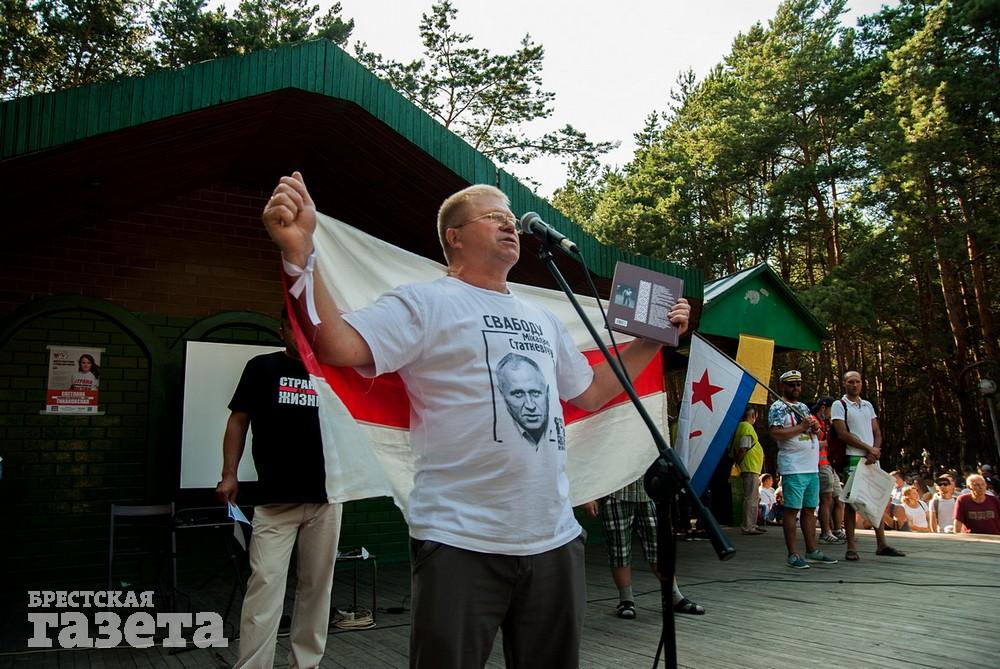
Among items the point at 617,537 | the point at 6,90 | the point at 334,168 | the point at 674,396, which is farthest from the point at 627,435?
the point at 6,90

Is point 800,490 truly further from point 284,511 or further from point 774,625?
point 284,511

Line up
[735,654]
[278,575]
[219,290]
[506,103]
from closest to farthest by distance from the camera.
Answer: [278,575]
[735,654]
[219,290]
[506,103]

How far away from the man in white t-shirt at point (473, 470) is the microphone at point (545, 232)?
319 mm

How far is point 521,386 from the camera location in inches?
89.8

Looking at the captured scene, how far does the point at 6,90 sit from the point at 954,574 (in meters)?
27.3

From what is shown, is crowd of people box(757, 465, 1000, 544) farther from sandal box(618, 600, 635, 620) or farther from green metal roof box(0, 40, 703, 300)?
green metal roof box(0, 40, 703, 300)

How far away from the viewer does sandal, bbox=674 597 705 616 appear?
19.4 feet

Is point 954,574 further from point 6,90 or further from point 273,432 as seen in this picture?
point 6,90

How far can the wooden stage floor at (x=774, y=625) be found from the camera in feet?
15.1

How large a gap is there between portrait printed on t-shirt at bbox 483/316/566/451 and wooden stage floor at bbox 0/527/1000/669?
279cm

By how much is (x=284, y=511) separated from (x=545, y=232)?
7.64 feet

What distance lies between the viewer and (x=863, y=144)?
2725 centimetres

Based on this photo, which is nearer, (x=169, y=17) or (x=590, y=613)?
(x=590, y=613)

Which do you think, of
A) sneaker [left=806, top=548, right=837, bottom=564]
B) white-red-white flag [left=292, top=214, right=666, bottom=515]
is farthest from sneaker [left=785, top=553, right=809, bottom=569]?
white-red-white flag [left=292, top=214, right=666, bottom=515]
